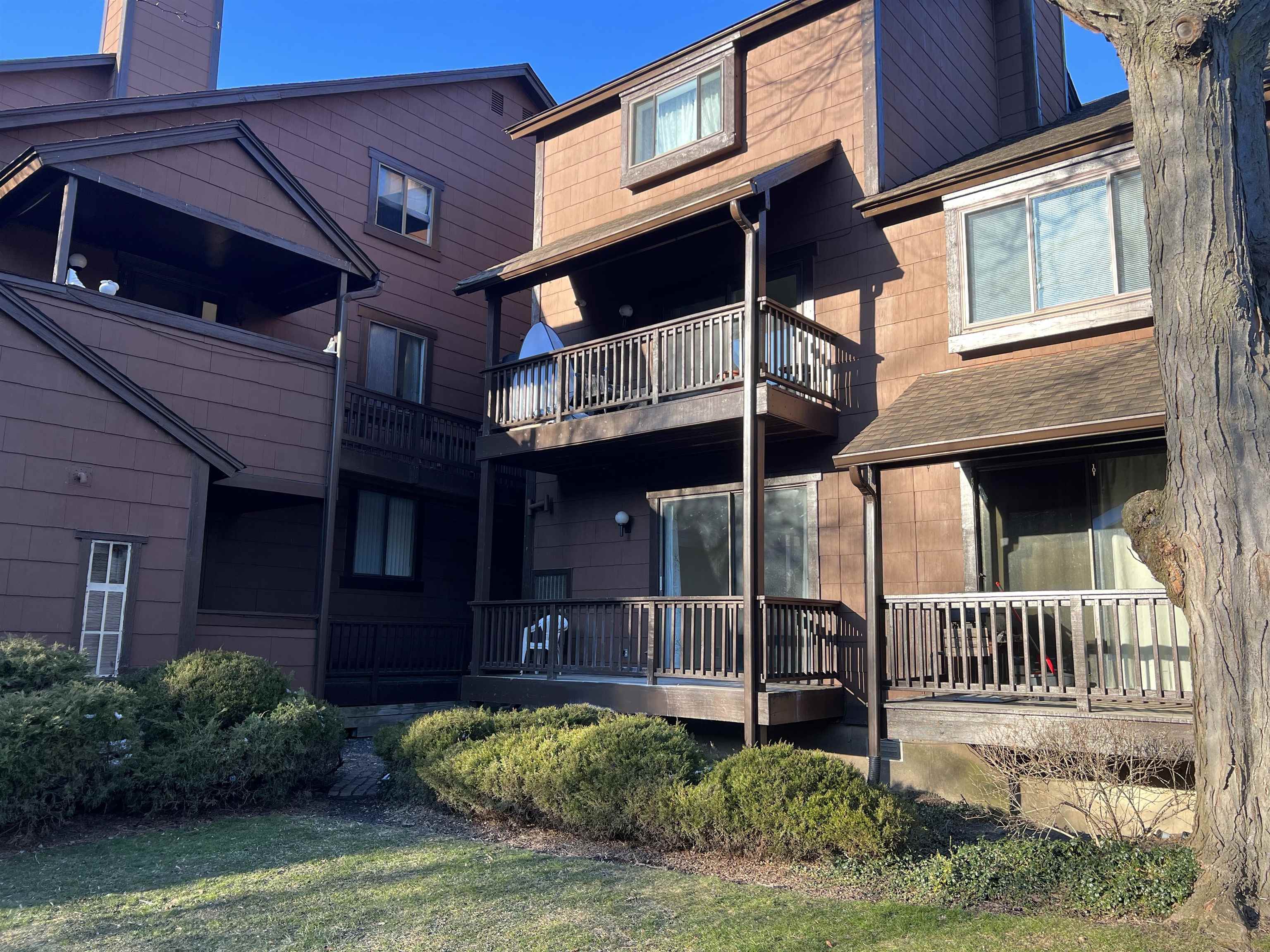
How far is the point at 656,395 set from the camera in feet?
39.8

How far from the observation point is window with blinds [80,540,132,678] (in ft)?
34.9

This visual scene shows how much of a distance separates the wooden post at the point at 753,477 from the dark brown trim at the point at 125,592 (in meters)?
6.39

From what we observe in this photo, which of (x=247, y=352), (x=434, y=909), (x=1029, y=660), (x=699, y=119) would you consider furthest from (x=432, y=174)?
(x=434, y=909)

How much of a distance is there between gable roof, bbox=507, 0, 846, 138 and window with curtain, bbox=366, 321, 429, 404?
3.87m

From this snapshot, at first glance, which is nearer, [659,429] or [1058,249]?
[1058,249]

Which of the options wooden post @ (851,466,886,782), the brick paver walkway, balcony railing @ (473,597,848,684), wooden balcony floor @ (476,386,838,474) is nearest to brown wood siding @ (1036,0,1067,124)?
wooden balcony floor @ (476,386,838,474)

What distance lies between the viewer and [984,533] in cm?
1088

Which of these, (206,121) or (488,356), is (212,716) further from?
(206,121)

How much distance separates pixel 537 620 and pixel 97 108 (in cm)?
957

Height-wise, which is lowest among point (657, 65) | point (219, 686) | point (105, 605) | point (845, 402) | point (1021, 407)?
point (219, 686)

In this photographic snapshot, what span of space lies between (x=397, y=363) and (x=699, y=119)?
6605 millimetres

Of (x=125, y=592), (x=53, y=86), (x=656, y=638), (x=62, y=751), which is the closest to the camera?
(x=62, y=751)

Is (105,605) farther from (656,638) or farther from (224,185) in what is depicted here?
(224,185)

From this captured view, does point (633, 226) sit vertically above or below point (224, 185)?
below
